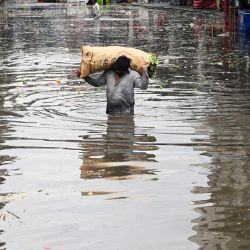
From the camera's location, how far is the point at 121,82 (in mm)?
10867

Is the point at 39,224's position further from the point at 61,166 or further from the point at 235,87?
the point at 235,87

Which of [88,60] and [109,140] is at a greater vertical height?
[88,60]

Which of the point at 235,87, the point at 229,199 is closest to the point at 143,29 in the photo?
the point at 235,87

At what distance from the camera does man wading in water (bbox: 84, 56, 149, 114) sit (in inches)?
420

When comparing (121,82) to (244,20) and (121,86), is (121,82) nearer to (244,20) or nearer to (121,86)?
(121,86)

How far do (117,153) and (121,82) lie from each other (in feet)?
7.65

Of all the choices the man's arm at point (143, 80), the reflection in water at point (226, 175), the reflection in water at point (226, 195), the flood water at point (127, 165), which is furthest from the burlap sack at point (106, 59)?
the reflection in water at point (226, 195)

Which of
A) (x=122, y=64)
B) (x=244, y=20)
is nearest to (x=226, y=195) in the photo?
(x=122, y=64)

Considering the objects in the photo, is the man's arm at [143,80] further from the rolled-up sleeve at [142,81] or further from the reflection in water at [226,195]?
the reflection in water at [226,195]

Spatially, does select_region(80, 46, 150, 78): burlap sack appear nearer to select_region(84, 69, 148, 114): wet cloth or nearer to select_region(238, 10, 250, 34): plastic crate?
select_region(84, 69, 148, 114): wet cloth

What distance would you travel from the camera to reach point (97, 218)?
6.21 m

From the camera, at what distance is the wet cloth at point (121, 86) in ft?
35.4

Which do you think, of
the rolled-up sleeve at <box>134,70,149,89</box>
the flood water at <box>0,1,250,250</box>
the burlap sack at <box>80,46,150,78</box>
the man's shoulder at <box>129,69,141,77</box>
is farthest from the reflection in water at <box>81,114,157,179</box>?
the burlap sack at <box>80,46,150,78</box>

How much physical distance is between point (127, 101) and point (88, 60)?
84 centimetres
